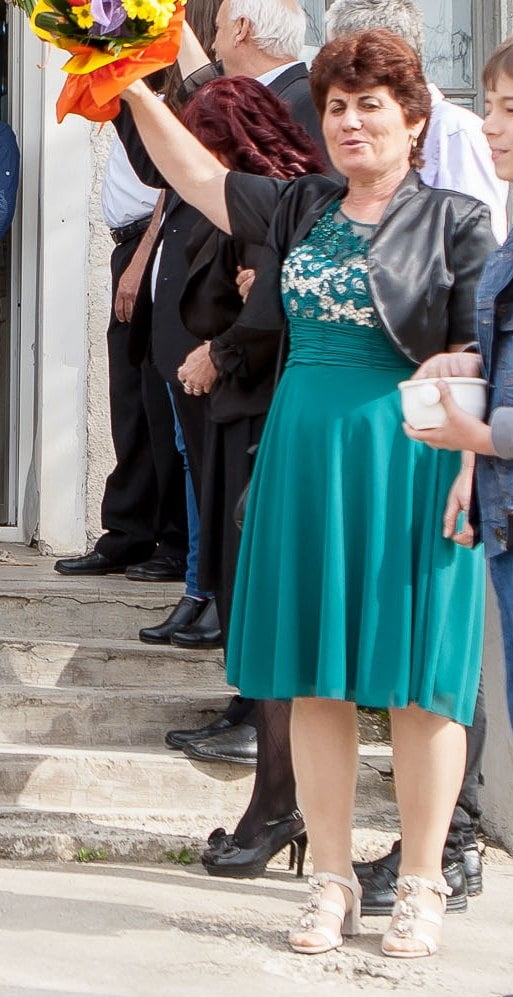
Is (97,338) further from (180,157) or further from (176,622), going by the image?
(180,157)

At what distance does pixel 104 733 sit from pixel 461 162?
1.90 meters

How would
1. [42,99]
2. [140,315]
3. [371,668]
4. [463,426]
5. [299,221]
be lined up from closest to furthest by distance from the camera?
[463,426]
[371,668]
[299,221]
[140,315]
[42,99]

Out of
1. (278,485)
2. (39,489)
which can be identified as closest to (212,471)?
(278,485)

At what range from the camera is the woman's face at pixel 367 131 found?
10.0 ft

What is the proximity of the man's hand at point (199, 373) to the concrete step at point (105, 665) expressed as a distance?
1.05 metres

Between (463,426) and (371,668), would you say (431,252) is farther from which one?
(371,668)

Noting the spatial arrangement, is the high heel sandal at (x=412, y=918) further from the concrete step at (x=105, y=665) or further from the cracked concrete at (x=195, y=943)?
the concrete step at (x=105, y=665)

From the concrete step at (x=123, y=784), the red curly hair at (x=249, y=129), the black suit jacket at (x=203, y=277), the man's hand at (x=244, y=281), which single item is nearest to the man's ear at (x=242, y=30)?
the black suit jacket at (x=203, y=277)

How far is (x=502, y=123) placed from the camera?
2463mm

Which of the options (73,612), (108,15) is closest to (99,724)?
(73,612)

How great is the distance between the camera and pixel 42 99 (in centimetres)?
573

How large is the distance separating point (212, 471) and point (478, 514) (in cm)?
115

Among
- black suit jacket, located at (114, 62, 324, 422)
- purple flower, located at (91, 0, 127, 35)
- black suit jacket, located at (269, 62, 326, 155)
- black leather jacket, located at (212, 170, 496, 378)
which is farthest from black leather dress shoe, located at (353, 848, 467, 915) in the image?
purple flower, located at (91, 0, 127, 35)

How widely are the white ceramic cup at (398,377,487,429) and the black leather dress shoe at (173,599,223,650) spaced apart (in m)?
2.06
